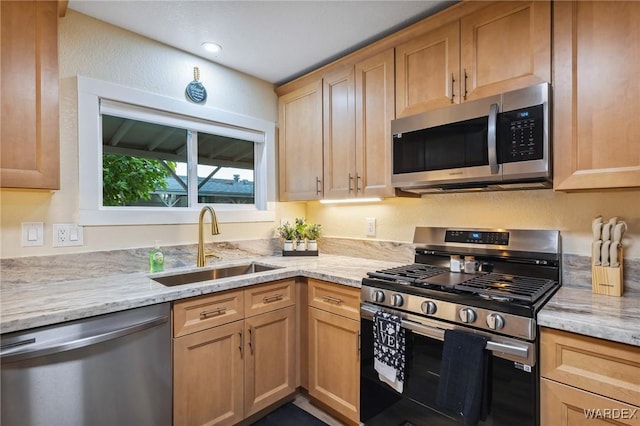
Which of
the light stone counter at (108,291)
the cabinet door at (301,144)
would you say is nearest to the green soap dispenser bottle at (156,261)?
the light stone counter at (108,291)

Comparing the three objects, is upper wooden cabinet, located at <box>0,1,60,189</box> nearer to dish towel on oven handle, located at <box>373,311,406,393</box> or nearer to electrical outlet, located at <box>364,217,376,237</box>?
dish towel on oven handle, located at <box>373,311,406,393</box>

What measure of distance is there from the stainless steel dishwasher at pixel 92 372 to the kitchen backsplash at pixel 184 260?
647mm

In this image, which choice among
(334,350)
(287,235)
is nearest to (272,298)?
(334,350)

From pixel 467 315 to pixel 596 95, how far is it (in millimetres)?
1061

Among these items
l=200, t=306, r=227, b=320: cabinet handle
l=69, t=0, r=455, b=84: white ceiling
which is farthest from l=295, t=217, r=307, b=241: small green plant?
l=69, t=0, r=455, b=84: white ceiling

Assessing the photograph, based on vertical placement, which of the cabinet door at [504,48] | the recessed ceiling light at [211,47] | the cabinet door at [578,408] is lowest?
the cabinet door at [578,408]

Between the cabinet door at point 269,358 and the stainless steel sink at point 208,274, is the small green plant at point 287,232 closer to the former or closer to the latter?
the stainless steel sink at point 208,274

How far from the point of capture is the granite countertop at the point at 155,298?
112 cm

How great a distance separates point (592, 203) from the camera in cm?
160

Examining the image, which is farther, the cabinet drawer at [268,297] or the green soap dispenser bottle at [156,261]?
the green soap dispenser bottle at [156,261]

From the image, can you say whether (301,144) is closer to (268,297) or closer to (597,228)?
(268,297)

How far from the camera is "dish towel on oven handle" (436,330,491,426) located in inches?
49.8

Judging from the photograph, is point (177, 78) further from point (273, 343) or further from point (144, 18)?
point (273, 343)

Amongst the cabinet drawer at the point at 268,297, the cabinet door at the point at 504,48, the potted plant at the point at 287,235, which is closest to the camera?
the cabinet door at the point at 504,48
